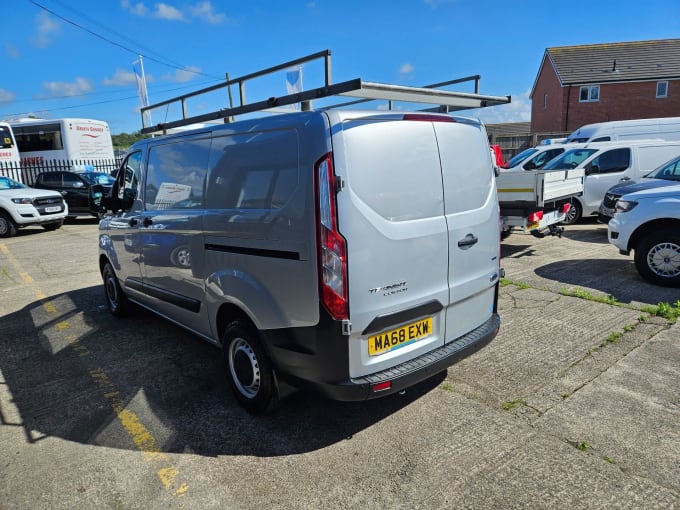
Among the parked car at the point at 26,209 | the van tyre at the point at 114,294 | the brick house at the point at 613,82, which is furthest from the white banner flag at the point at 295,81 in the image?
the brick house at the point at 613,82

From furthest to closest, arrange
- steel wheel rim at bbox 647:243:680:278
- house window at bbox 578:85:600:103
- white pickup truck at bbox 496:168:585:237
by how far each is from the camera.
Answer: house window at bbox 578:85:600:103 < white pickup truck at bbox 496:168:585:237 < steel wheel rim at bbox 647:243:680:278

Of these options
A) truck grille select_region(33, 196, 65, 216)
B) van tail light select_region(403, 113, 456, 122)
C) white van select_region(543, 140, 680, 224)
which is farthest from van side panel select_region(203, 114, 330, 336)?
truck grille select_region(33, 196, 65, 216)

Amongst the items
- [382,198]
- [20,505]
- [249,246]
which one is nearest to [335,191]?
[382,198]

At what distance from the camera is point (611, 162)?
1054 cm

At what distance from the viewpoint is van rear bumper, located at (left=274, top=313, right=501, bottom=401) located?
261 cm

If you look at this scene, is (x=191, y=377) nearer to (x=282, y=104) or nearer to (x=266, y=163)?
(x=266, y=163)

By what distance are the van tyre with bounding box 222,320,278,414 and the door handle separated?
150 cm

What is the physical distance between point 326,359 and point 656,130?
1721 cm

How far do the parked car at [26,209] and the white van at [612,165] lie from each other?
546 inches

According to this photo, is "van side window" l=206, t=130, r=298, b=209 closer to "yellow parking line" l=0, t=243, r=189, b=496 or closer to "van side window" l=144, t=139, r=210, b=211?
"van side window" l=144, t=139, r=210, b=211

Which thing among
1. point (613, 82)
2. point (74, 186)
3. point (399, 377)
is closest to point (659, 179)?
point (399, 377)

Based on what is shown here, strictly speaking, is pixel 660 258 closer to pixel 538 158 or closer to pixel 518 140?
pixel 538 158

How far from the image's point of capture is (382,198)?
8.64 ft

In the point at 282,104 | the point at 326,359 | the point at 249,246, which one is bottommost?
the point at 326,359
